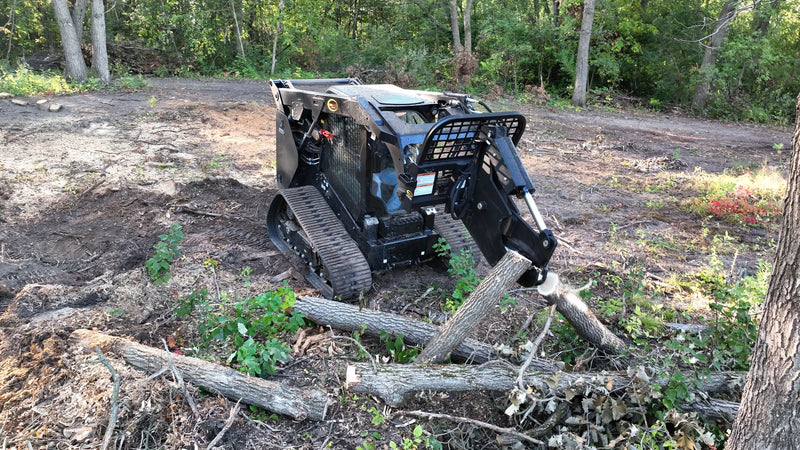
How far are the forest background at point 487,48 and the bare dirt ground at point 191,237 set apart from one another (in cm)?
430

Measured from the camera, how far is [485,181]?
4109 millimetres

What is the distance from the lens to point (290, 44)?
61.0 feet

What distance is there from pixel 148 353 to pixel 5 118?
944cm

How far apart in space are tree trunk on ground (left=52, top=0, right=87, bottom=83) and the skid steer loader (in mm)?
10993

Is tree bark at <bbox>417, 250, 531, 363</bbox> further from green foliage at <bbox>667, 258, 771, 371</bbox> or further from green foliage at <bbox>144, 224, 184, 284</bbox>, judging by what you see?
green foliage at <bbox>144, 224, 184, 284</bbox>

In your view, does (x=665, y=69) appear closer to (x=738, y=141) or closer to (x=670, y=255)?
(x=738, y=141)

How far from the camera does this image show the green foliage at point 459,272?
468cm

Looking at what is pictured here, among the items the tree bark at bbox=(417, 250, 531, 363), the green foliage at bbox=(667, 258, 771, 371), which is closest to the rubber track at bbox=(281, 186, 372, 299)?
the tree bark at bbox=(417, 250, 531, 363)

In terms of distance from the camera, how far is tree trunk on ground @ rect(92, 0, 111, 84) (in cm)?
1439

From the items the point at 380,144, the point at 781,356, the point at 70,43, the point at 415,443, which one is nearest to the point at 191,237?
the point at 380,144

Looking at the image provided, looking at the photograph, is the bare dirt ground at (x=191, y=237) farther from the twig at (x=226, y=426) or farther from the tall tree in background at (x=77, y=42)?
the tall tree in background at (x=77, y=42)

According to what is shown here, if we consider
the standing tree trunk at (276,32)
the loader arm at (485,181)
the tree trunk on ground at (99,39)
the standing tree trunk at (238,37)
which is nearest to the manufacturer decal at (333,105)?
the loader arm at (485,181)

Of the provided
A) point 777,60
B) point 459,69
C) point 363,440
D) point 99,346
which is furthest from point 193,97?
point 777,60

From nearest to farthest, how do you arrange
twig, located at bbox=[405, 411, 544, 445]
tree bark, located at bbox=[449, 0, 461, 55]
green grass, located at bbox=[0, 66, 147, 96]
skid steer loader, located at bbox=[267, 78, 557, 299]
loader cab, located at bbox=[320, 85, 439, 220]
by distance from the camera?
twig, located at bbox=[405, 411, 544, 445], skid steer loader, located at bbox=[267, 78, 557, 299], loader cab, located at bbox=[320, 85, 439, 220], green grass, located at bbox=[0, 66, 147, 96], tree bark, located at bbox=[449, 0, 461, 55]
